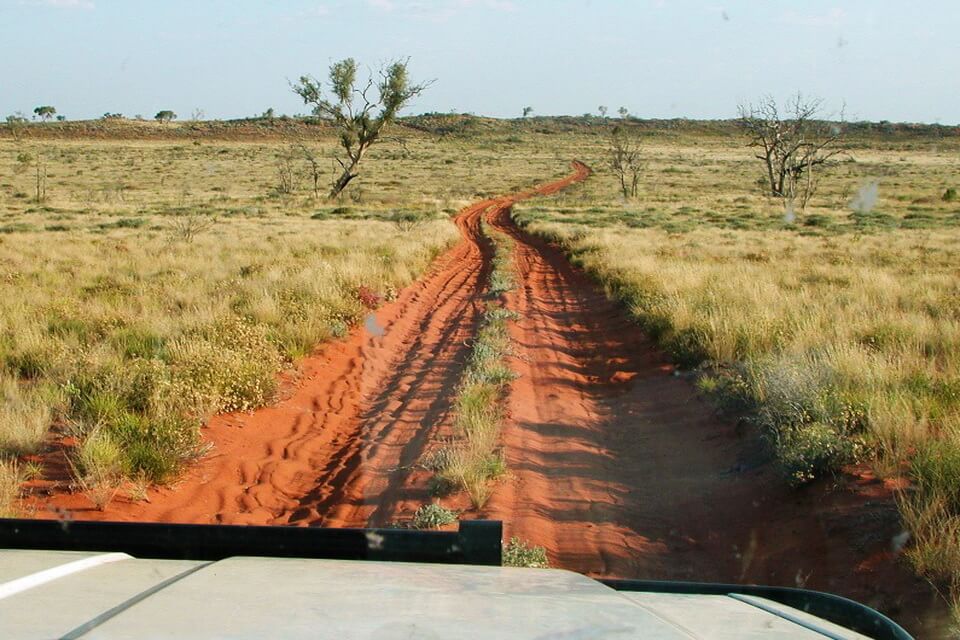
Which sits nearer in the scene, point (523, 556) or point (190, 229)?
point (523, 556)

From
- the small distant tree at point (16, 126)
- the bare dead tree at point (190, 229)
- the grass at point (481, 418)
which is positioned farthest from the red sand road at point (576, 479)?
the small distant tree at point (16, 126)

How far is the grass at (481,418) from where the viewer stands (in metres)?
6.37

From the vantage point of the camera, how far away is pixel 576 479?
22.5 feet

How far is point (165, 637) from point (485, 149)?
102m

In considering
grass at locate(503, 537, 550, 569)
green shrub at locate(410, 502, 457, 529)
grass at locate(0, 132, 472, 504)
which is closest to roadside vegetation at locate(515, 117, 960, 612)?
A: grass at locate(503, 537, 550, 569)

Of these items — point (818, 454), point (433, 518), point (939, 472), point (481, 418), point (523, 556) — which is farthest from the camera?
point (481, 418)

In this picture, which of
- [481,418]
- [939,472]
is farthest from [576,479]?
[939,472]

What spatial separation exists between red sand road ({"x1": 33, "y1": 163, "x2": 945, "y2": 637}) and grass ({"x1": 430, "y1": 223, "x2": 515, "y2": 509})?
151mm

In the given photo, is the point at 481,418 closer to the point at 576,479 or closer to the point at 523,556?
the point at 576,479

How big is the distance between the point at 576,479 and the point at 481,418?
1197 mm

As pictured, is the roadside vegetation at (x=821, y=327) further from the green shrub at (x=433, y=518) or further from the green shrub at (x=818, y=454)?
the green shrub at (x=433, y=518)

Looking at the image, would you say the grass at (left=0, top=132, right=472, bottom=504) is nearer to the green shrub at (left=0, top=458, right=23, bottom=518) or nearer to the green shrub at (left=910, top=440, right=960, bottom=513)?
the green shrub at (left=0, top=458, right=23, bottom=518)

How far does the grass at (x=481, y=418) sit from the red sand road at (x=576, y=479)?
0.49 feet

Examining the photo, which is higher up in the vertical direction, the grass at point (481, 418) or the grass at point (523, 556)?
the grass at point (481, 418)
